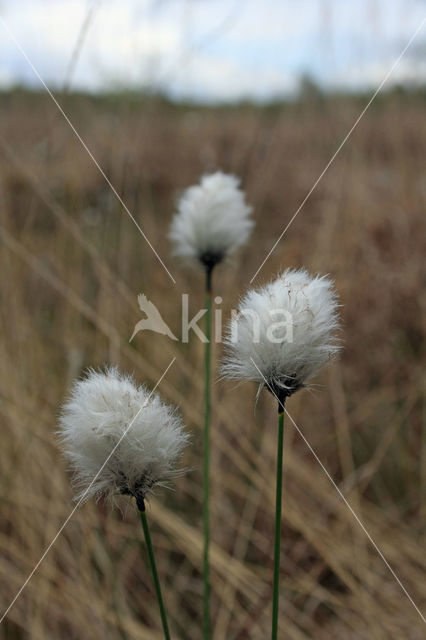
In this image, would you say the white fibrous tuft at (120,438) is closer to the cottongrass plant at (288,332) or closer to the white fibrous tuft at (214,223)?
the cottongrass plant at (288,332)

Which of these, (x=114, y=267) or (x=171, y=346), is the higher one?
(x=114, y=267)

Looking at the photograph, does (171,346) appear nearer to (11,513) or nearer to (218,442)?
(218,442)

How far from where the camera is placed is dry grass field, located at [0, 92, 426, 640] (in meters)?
0.86

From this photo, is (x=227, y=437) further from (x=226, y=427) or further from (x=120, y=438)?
(x=120, y=438)

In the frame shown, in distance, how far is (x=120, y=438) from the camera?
1.12 feet

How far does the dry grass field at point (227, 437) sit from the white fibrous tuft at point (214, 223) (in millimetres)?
195

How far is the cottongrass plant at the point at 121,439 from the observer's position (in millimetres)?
343

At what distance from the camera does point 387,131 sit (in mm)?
2744

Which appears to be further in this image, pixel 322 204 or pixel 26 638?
pixel 322 204

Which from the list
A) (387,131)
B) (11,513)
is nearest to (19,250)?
(11,513)

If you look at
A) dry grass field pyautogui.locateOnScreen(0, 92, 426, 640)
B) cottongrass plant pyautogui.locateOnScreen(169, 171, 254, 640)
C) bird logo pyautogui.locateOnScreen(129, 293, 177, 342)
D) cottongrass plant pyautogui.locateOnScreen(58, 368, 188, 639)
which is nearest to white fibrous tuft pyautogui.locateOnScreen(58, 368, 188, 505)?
cottongrass plant pyautogui.locateOnScreen(58, 368, 188, 639)

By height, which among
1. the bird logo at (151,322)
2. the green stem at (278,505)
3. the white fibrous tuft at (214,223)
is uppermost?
the bird logo at (151,322)

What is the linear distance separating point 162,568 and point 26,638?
23 cm

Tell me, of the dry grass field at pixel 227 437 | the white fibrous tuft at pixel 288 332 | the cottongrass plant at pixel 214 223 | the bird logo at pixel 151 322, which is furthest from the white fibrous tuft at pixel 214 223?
the bird logo at pixel 151 322
